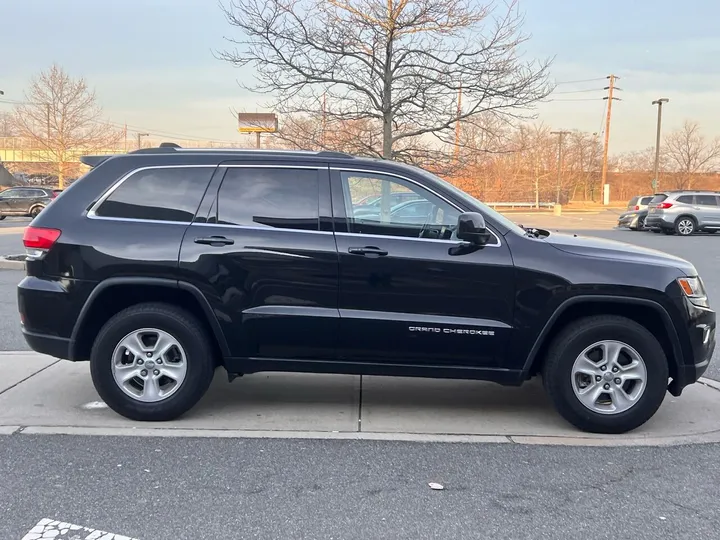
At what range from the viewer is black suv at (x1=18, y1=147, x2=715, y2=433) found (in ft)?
14.0

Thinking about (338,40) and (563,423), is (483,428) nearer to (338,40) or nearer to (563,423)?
(563,423)

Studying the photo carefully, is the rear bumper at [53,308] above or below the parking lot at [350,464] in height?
above

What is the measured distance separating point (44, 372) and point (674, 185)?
195ft

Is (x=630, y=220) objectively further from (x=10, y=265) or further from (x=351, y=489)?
(x=351, y=489)

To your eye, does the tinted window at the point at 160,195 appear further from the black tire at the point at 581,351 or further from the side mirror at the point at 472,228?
the black tire at the point at 581,351

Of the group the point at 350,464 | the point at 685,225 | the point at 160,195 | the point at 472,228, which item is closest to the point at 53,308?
the point at 160,195

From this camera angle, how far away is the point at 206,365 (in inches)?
174

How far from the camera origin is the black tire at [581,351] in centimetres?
425

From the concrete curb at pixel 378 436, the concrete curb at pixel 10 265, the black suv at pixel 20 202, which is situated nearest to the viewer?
the concrete curb at pixel 378 436

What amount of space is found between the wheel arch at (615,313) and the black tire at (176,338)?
2243 millimetres

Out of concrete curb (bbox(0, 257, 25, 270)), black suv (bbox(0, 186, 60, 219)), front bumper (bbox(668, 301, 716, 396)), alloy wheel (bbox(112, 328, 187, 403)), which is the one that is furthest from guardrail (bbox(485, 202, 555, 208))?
alloy wheel (bbox(112, 328, 187, 403))

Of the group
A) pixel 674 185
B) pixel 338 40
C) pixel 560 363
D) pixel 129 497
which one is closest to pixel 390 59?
pixel 338 40

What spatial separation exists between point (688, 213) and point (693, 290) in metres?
22.2

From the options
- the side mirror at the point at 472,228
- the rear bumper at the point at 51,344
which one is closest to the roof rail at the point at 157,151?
the rear bumper at the point at 51,344
